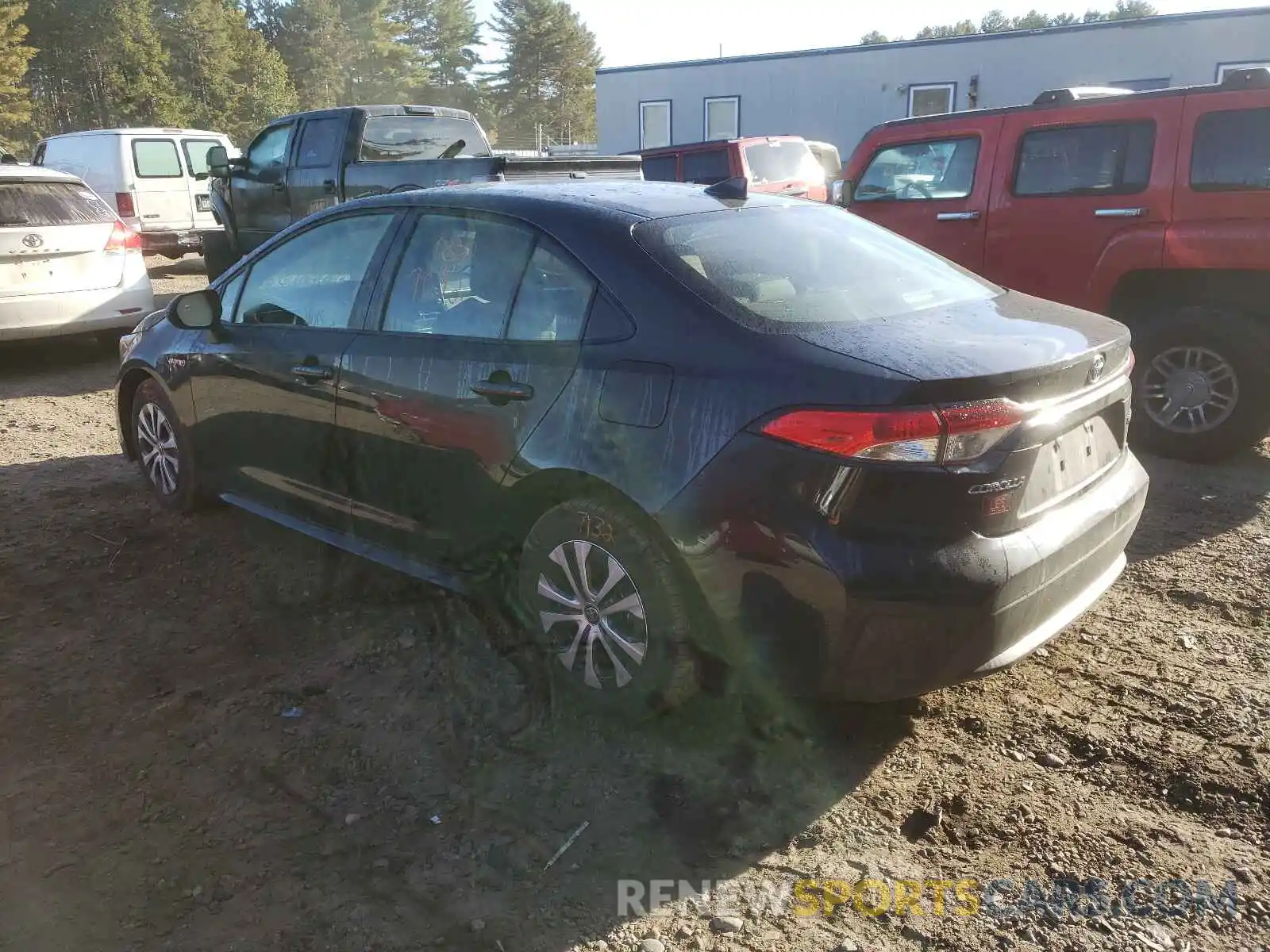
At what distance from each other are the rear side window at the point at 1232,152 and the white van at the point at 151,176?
12.0m

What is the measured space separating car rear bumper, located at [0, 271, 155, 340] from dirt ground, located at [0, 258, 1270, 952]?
433cm

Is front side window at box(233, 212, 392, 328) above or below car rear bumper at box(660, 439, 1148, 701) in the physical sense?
above

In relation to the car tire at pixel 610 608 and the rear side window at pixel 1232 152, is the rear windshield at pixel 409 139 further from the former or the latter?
the car tire at pixel 610 608

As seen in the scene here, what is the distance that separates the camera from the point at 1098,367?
2.95 m

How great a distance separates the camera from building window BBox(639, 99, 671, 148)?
79.0 feet

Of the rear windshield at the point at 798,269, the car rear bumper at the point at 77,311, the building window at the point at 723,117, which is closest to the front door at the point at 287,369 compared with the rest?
the rear windshield at the point at 798,269

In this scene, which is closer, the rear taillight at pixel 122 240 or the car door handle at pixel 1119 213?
the car door handle at pixel 1119 213

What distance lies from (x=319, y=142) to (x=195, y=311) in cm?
668

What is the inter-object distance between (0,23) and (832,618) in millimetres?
44969

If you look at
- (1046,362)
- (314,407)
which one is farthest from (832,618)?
(314,407)

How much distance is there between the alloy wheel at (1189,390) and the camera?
218 inches

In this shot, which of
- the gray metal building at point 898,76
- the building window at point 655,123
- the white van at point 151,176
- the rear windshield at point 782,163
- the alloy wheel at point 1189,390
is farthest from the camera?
the building window at point 655,123

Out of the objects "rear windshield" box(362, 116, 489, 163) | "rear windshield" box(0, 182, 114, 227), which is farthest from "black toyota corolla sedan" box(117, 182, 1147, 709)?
"rear windshield" box(362, 116, 489, 163)

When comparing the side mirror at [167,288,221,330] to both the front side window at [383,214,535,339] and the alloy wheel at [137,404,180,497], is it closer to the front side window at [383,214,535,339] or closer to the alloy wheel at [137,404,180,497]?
the alloy wheel at [137,404,180,497]
